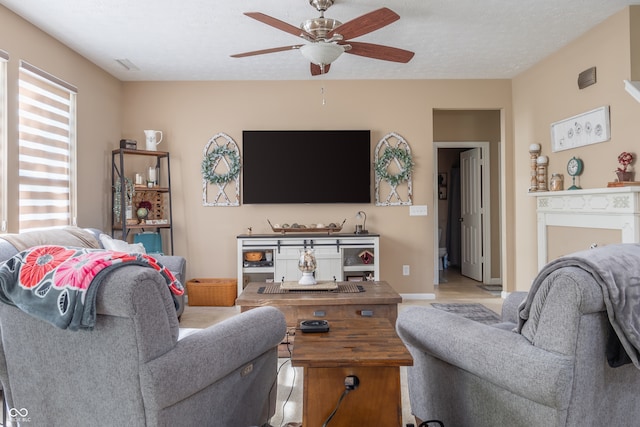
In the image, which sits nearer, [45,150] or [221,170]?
[45,150]

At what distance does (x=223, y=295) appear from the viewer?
4.75 metres

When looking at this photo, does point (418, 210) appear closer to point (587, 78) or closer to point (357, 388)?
point (587, 78)

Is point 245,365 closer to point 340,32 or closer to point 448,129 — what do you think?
point 340,32

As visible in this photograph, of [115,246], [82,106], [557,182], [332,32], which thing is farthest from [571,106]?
[82,106]

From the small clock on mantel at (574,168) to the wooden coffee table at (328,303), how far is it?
2190 mm

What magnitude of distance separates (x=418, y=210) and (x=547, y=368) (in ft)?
12.8

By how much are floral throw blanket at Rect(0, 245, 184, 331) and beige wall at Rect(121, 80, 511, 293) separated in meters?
3.60

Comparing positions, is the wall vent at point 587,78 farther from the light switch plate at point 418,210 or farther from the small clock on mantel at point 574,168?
the light switch plate at point 418,210

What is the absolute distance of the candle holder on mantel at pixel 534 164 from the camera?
14.5ft

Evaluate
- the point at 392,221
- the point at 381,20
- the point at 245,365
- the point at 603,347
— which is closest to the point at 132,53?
the point at 381,20

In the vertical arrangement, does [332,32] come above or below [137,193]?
above

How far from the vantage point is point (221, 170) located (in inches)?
198

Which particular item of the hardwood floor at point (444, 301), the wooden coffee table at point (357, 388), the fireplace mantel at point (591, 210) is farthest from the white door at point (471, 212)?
the wooden coffee table at point (357, 388)

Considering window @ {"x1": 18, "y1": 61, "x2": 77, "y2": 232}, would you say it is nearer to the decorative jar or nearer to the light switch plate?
the light switch plate
